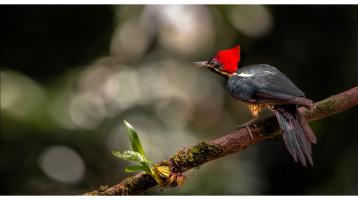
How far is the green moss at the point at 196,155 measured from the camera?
228 centimetres

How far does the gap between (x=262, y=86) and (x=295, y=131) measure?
0.85ft

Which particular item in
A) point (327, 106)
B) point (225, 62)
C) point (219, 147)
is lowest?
point (219, 147)

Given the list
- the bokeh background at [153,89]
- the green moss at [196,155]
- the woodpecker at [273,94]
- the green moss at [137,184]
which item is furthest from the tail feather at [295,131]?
the bokeh background at [153,89]

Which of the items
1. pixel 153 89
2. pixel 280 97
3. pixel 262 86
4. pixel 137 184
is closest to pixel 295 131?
pixel 280 97

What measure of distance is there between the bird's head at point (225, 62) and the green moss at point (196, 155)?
2.33 feet

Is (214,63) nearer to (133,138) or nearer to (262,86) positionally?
(262,86)

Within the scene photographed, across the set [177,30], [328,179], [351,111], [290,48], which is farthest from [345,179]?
[177,30]

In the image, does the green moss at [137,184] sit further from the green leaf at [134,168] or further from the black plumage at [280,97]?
the black plumage at [280,97]

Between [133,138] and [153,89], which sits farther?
[153,89]

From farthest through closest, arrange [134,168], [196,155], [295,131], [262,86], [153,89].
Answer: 1. [153,89]
2. [262,86]
3. [295,131]
4. [196,155]
5. [134,168]

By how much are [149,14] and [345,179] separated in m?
1.92

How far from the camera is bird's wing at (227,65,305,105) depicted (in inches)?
103

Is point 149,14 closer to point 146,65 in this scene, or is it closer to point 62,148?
point 146,65

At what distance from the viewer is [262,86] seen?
2717 millimetres
